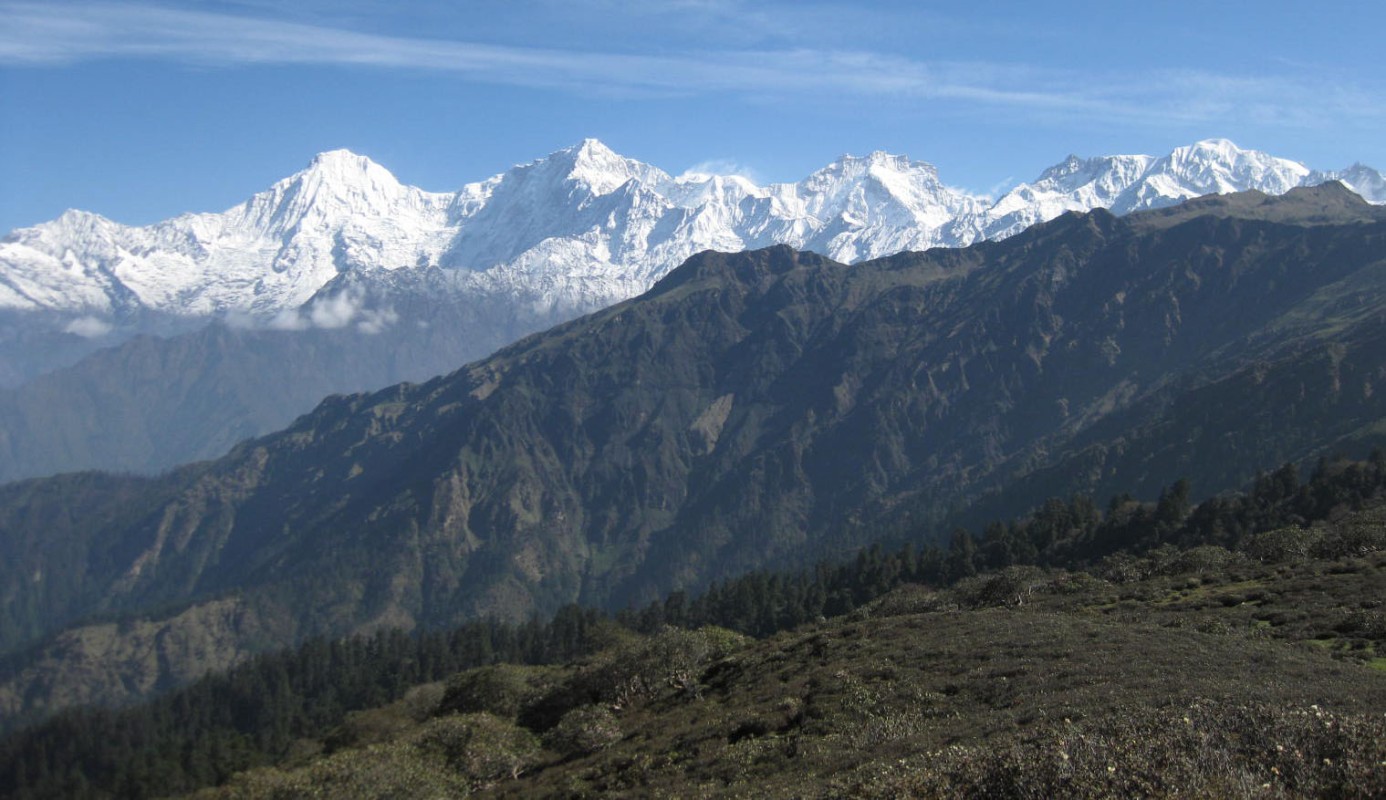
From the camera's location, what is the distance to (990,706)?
49.9m

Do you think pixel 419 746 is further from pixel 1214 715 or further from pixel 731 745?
pixel 1214 715

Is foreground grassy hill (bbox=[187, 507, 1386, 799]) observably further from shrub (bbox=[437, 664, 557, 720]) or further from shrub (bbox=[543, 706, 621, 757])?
shrub (bbox=[437, 664, 557, 720])

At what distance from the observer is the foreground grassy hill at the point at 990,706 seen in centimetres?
2731

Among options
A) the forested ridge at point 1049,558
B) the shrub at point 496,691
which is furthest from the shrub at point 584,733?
the forested ridge at point 1049,558

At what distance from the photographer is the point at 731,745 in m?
54.7

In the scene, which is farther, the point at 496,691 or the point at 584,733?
the point at 496,691

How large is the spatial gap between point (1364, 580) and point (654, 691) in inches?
2216

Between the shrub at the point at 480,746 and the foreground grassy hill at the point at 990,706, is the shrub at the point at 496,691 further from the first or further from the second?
the shrub at the point at 480,746

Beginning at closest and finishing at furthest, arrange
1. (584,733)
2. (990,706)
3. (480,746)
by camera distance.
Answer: (990,706)
(584,733)
(480,746)

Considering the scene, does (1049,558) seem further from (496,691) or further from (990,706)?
(990,706)

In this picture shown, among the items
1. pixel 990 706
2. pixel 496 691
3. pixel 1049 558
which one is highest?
pixel 990 706

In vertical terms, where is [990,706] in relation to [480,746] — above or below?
above

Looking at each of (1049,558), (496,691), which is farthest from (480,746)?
(1049,558)

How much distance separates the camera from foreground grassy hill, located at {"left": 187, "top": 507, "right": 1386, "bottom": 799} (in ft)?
89.6
